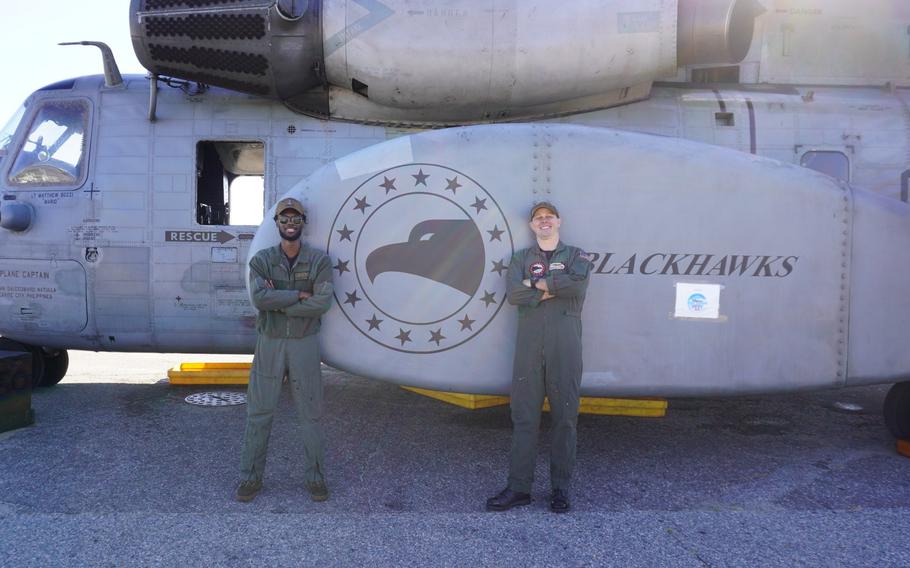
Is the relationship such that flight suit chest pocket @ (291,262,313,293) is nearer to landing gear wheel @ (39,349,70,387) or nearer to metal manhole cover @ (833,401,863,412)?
landing gear wheel @ (39,349,70,387)

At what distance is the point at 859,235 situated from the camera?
13.8ft

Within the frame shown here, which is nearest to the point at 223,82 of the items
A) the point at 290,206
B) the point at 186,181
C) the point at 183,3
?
the point at 183,3

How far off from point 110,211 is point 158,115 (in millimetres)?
967

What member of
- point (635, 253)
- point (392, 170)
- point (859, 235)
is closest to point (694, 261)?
point (635, 253)

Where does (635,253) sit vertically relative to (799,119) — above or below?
below

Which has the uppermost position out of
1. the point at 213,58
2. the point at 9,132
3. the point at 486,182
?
the point at 213,58

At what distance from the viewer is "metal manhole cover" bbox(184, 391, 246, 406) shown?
5.95 metres

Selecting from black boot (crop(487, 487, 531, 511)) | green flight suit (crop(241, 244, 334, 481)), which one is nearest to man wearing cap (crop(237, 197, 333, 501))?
green flight suit (crop(241, 244, 334, 481))

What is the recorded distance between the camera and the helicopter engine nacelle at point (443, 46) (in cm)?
491

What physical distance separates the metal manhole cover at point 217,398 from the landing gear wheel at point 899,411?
220 inches

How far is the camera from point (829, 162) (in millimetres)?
5449

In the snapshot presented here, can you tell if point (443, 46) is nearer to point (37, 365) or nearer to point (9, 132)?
point (9, 132)

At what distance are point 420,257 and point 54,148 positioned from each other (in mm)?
4053

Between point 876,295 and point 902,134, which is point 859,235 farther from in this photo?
point 902,134
